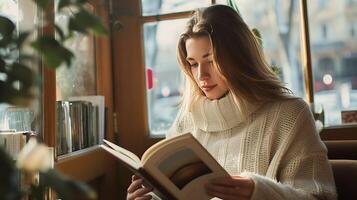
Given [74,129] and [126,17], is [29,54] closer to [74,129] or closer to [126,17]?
[74,129]

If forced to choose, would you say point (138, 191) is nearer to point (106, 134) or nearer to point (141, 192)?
point (141, 192)

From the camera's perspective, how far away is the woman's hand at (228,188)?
2.91 feet

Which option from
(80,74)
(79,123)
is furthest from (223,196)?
(80,74)

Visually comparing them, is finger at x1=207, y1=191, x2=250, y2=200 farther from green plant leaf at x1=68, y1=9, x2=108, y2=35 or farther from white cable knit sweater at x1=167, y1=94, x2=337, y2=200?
green plant leaf at x1=68, y1=9, x2=108, y2=35

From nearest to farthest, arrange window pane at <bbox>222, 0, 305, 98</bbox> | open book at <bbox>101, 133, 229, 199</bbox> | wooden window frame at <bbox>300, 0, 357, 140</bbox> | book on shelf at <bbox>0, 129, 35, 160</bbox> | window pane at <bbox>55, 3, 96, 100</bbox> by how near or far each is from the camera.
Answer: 1. open book at <bbox>101, 133, 229, 199</bbox>
2. book on shelf at <bbox>0, 129, 35, 160</bbox>
3. window pane at <bbox>55, 3, 96, 100</bbox>
4. wooden window frame at <bbox>300, 0, 357, 140</bbox>
5. window pane at <bbox>222, 0, 305, 98</bbox>

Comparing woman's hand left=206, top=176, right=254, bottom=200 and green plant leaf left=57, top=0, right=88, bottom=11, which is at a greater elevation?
green plant leaf left=57, top=0, right=88, bottom=11

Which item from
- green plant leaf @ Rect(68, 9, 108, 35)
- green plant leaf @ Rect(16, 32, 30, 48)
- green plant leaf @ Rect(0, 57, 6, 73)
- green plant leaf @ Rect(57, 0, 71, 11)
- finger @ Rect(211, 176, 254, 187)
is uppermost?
green plant leaf @ Rect(57, 0, 71, 11)

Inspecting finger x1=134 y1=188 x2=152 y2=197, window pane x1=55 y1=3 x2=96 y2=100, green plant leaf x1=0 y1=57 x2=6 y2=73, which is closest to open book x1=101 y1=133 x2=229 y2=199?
finger x1=134 y1=188 x2=152 y2=197

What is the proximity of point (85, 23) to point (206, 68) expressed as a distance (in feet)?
3.07

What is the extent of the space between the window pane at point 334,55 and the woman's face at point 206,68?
124 centimetres

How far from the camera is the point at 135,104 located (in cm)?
250

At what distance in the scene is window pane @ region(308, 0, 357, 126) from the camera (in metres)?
2.30

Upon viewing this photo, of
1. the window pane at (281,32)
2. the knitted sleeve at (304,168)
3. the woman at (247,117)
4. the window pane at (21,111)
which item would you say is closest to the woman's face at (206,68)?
the woman at (247,117)

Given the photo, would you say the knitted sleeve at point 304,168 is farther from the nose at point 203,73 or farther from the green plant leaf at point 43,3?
the green plant leaf at point 43,3
